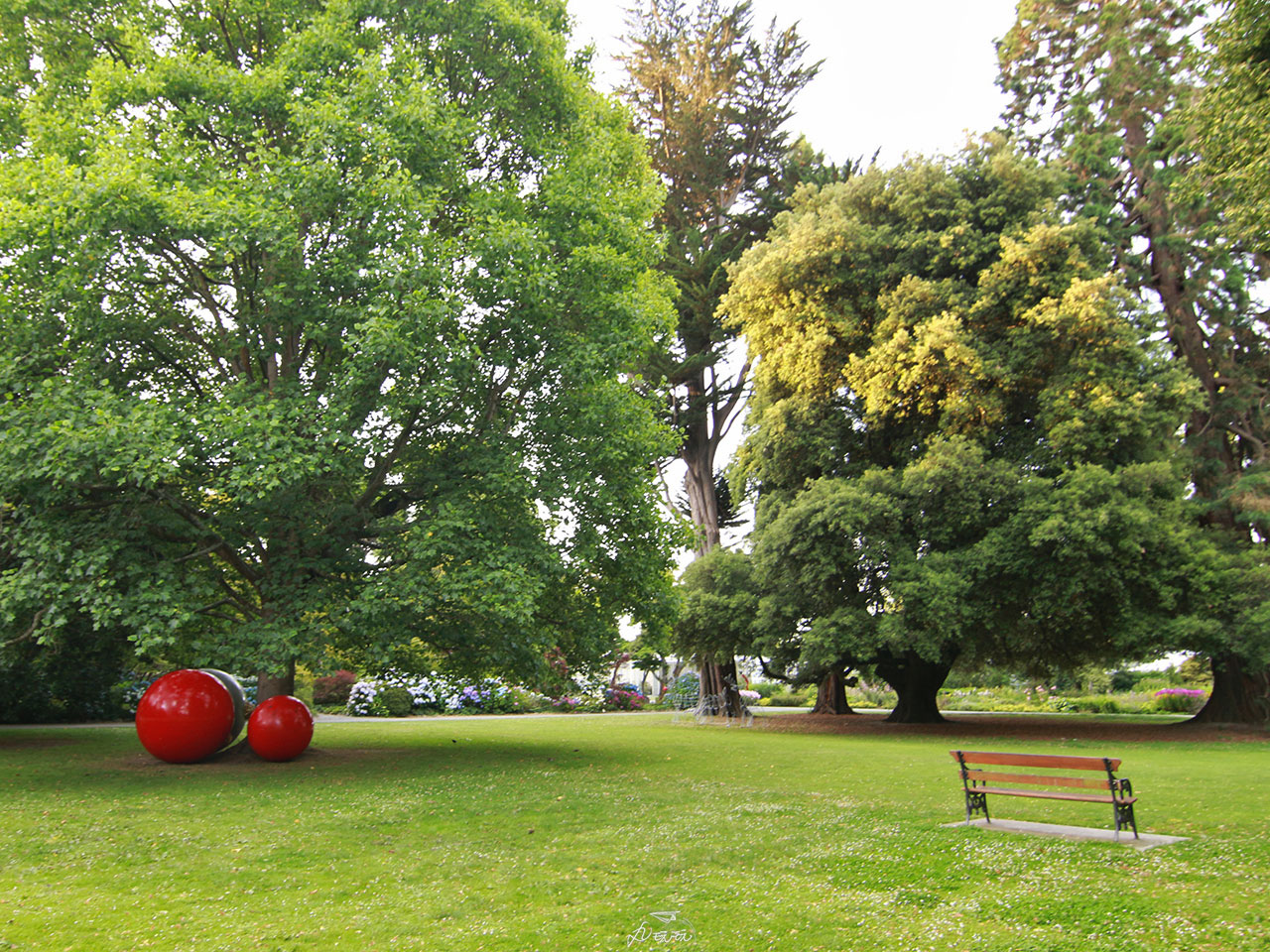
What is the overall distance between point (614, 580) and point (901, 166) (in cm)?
1580

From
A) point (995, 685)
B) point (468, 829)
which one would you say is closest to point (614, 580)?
point (468, 829)

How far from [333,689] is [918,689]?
1942 centimetres

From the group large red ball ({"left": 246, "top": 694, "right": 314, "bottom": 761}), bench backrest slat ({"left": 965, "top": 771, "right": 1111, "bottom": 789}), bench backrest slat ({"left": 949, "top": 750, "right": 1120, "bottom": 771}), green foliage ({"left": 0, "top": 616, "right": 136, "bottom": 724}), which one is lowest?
bench backrest slat ({"left": 965, "top": 771, "right": 1111, "bottom": 789})

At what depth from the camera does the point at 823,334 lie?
2338 cm

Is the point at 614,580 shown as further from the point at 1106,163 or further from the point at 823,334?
the point at 1106,163

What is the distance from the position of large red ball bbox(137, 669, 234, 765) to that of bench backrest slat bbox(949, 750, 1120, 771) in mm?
11168

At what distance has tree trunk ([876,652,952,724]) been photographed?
26578 mm

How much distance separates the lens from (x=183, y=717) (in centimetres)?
1370

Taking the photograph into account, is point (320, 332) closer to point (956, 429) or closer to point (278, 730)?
point (278, 730)

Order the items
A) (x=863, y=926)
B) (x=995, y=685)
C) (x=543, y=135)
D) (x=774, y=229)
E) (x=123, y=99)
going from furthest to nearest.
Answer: (x=995, y=685), (x=774, y=229), (x=543, y=135), (x=123, y=99), (x=863, y=926)

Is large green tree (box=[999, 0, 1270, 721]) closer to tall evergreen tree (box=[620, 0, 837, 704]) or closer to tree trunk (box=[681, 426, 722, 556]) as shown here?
tall evergreen tree (box=[620, 0, 837, 704])

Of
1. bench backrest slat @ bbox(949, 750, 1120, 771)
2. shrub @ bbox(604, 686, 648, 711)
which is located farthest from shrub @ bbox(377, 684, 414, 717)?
bench backrest slat @ bbox(949, 750, 1120, 771)

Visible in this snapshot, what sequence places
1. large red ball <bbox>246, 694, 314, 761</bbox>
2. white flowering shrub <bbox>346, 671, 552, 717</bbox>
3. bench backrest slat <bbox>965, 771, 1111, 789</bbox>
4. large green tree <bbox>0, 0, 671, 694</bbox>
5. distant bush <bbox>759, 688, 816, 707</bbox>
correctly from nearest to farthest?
bench backrest slat <bbox>965, 771, 1111, 789</bbox>, large green tree <bbox>0, 0, 671, 694</bbox>, large red ball <bbox>246, 694, 314, 761</bbox>, white flowering shrub <bbox>346, 671, 552, 717</bbox>, distant bush <bbox>759, 688, 816, 707</bbox>

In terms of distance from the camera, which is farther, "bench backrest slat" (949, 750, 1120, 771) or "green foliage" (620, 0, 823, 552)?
"green foliage" (620, 0, 823, 552)
